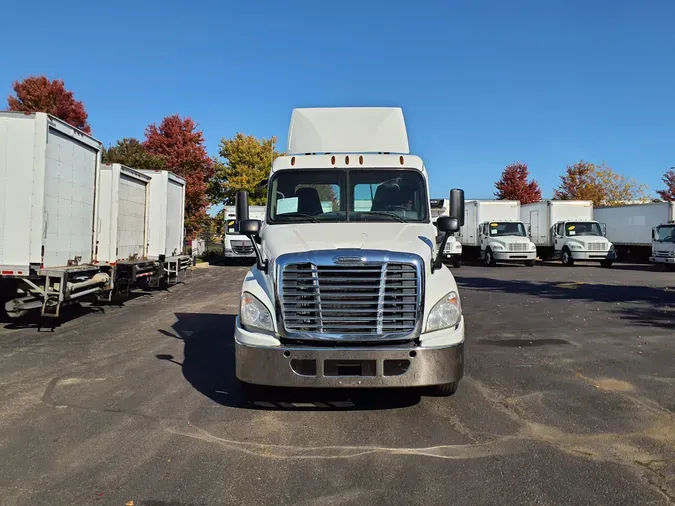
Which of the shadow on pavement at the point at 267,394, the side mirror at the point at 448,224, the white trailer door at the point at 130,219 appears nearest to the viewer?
the shadow on pavement at the point at 267,394

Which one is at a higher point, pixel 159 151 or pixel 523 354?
pixel 159 151

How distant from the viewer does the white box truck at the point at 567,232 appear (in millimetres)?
25516

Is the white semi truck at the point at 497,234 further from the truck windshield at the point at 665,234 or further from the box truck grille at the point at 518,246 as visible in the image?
the truck windshield at the point at 665,234

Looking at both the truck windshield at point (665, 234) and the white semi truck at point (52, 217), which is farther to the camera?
the truck windshield at point (665, 234)

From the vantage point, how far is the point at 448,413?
4.86m

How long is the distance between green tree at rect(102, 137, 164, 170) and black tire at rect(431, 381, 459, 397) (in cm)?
2147

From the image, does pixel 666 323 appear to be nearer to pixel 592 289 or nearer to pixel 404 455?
pixel 592 289

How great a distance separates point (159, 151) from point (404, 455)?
29.6 metres

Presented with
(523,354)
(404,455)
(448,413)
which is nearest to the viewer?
(404,455)

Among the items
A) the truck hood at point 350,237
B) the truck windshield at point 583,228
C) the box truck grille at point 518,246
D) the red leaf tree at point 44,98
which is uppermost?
the red leaf tree at point 44,98

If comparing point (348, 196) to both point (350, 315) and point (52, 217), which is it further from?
point (52, 217)

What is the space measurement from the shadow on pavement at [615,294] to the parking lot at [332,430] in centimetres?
242

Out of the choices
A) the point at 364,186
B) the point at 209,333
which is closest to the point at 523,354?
the point at 364,186

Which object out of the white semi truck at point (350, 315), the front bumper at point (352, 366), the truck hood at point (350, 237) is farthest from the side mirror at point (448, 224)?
the front bumper at point (352, 366)
